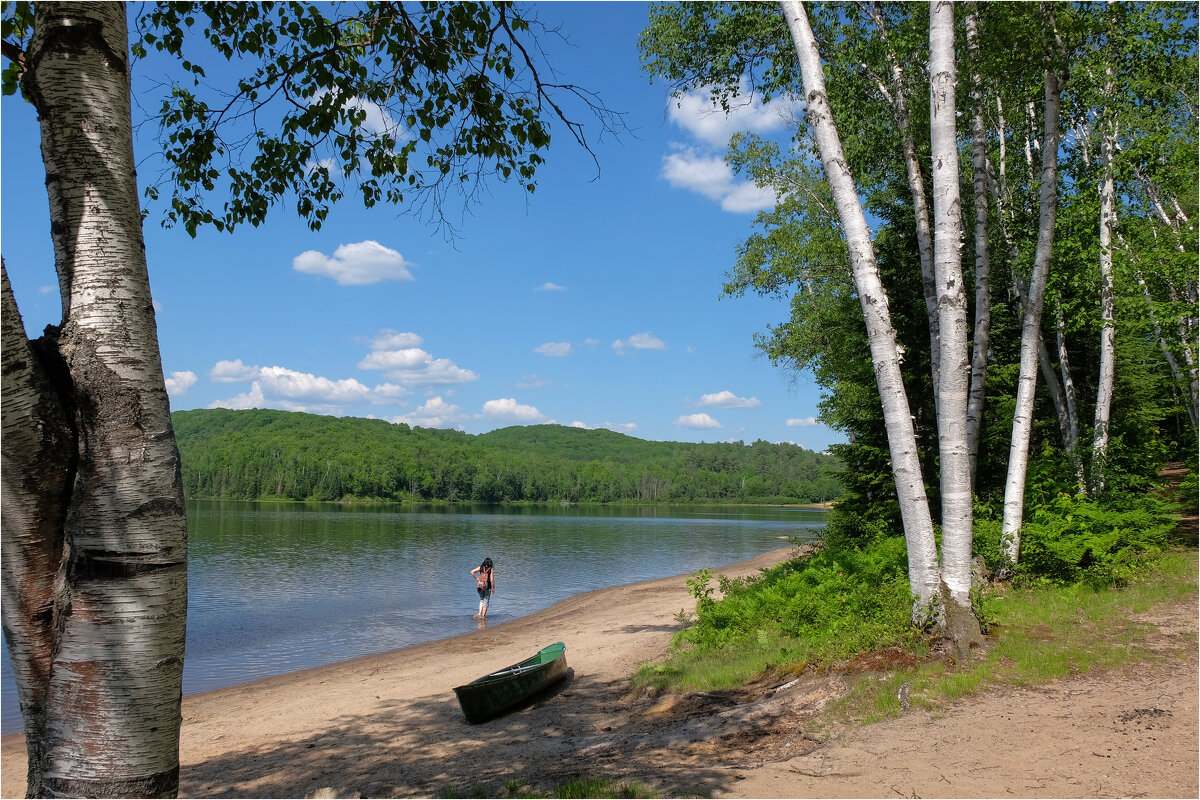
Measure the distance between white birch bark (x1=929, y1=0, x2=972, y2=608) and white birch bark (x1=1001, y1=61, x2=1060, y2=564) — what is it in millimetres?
2588

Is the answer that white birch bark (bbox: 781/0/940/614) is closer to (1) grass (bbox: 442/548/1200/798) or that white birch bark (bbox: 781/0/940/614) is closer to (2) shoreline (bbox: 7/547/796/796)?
(1) grass (bbox: 442/548/1200/798)

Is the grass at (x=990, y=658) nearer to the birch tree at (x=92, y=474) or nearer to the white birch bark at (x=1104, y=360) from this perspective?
the white birch bark at (x=1104, y=360)

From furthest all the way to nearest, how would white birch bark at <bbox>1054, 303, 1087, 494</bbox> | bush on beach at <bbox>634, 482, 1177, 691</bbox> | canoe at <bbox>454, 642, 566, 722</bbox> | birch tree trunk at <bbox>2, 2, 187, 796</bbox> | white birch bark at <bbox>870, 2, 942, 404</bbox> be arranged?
white birch bark at <bbox>1054, 303, 1087, 494</bbox>
white birch bark at <bbox>870, 2, 942, 404</bbox>
canoe at <bbox>454, 642, 566, 722</bbox>
bush on beach at <bbox>634, 482, 1177, 691</bbox>
birch tree trunk at <bbox>2, 2, 187, 796</bbox>

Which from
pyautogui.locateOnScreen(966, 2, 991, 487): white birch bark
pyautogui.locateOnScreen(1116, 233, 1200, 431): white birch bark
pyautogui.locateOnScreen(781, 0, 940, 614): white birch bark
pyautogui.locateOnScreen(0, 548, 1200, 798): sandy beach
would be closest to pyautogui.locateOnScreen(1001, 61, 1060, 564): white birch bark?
pyautogui.locateOnScreen(966, 2, 991, 487): white birch bark

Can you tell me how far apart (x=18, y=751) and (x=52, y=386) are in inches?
482

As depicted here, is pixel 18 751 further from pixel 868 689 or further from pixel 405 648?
pixel 868 689

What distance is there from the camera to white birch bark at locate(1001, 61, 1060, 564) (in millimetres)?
9945

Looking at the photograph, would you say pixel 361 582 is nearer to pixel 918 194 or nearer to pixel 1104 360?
pixel 918 194

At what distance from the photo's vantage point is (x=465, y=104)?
557 cm

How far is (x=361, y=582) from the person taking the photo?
30.9 m

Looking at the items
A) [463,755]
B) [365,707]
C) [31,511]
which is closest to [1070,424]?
[463,755]

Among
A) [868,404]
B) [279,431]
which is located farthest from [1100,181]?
[279,431]

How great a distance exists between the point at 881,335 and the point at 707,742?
4.75 meters

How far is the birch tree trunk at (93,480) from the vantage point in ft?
7.23
